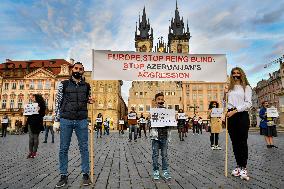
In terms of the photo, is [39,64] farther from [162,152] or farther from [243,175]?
[243,175]

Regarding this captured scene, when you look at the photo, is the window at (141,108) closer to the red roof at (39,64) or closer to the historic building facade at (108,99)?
the historic building facade at (108,99)

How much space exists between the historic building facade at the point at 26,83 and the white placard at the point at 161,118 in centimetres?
6429

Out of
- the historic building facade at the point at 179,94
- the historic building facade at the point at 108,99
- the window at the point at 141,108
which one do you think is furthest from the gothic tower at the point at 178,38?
the historic building facade at the point at 108,99

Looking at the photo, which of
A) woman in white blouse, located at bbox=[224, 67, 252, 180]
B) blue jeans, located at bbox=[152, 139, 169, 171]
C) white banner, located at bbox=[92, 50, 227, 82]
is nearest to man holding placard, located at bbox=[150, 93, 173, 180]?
blue jeans, located at bbox=[152, 139, 169, 171]

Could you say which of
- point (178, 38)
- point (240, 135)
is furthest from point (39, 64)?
point (240, 135)

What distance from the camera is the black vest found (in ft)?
16.9

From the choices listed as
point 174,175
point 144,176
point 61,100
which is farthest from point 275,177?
point 61,100

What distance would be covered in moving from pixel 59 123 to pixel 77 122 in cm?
40

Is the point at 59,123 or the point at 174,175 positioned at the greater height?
the point at 59,123

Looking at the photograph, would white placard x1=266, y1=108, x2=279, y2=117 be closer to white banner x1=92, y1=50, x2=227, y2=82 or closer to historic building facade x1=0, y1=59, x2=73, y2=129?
white banner x1=92, y1=50, x2=227, y2=82

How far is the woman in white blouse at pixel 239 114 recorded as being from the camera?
18.6ft

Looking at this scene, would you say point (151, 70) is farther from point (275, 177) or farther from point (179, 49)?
point (179, 49)

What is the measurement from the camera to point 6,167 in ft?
22.5

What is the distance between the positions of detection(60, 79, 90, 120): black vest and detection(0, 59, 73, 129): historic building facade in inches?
2534
